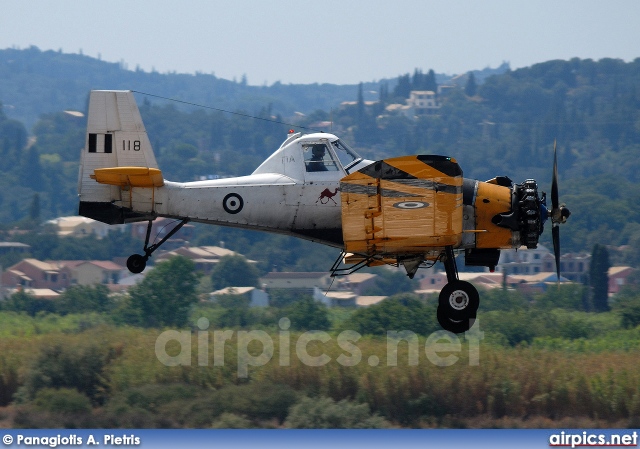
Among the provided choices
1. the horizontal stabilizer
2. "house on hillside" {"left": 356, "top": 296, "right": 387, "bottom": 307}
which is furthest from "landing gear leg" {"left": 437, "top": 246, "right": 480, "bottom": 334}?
"house on hillside" {"left": 356, "top": 296, "right": 387, "bottom": 307}

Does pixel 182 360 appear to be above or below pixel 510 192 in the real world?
below

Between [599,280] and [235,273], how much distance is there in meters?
33.2

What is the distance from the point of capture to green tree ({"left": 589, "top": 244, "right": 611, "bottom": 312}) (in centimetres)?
8306

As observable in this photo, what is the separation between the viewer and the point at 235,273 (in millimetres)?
104500

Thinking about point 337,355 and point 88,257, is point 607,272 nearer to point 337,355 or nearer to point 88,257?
point 337,355

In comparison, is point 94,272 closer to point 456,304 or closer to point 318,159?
point 318,159

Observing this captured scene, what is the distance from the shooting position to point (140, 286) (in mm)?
74812

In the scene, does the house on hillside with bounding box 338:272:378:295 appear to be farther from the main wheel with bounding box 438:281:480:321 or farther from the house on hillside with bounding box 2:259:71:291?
the main wheel with bounding box 438:281:480:321

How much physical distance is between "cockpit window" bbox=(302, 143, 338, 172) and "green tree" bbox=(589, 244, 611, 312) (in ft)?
204

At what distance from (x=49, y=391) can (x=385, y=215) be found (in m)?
23.8

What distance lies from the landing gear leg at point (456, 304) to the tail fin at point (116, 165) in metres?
5.93

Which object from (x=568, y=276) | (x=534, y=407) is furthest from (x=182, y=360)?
(x=568, y=276)

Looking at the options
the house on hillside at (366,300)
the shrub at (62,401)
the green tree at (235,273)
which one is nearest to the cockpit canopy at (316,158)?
the shrub at (62,401)

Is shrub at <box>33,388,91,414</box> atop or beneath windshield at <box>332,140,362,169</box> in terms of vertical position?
beneath
